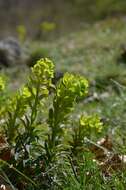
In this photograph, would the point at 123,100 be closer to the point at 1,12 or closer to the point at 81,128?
the point at 81,128

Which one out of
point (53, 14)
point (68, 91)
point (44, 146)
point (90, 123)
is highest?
point (53, 14)

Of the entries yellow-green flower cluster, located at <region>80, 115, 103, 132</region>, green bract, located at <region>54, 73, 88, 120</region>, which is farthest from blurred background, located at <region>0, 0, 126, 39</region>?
green bract, located at <region>54, 73, 88, 120</region>

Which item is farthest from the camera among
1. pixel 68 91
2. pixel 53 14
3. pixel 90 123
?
pixel 53 14

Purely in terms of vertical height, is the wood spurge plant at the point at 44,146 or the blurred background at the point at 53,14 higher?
the blurred background at the point at 53,14

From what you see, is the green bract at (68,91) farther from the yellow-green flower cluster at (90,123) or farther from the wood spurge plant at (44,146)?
the yellow-green flower cluster at (90,123)

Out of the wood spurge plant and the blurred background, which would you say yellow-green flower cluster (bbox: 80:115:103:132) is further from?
the blurred background

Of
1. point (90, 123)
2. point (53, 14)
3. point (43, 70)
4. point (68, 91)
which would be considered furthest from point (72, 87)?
point (53, 14)

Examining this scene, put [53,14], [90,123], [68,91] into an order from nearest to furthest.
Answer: [68,91] < [90,123] < [53,14]

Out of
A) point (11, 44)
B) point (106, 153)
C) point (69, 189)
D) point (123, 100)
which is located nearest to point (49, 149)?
point (69, 189)

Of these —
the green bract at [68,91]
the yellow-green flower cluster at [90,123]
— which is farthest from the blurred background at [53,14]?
the green bract at [68,91]

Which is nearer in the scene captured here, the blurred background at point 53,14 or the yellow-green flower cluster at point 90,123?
the yellow-green flower cluster at point 90,123

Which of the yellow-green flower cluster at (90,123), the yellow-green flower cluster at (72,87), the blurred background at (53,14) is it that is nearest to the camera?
the yellow-green flower cluster at (72,87)

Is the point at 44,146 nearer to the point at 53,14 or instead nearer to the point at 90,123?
the point at 90,123
